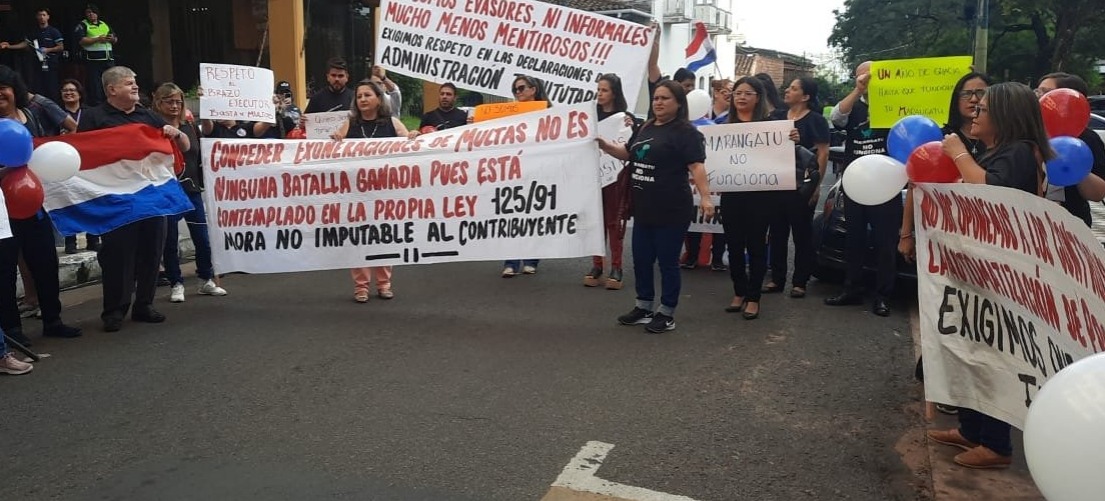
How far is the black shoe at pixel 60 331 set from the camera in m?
6.00

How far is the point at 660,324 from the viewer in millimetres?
6152

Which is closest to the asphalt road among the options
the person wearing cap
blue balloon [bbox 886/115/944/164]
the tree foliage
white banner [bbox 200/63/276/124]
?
blue balloon [bbox 886/115/944/164]

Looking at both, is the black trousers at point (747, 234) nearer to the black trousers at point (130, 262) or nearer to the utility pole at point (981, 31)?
the black trousers at point (130, 262)

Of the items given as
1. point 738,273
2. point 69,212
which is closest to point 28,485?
point 69,212

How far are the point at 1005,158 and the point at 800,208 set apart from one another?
3500 mm

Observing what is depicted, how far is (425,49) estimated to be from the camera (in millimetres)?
8766

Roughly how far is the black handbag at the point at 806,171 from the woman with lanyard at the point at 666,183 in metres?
1.60

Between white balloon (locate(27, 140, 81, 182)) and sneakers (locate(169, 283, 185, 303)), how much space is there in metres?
1.64

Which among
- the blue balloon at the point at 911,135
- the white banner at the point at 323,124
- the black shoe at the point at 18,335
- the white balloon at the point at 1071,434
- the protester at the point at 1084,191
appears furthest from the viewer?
the white banner at the point at 323,124

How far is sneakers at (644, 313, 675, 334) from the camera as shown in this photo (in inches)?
242

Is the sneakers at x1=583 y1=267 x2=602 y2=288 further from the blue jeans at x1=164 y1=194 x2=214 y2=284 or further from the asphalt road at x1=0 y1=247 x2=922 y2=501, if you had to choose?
the blue jeans at x1=164 y1=194 x2=214 y2=284

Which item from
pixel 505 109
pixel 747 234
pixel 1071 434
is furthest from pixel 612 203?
pixel 1071 434

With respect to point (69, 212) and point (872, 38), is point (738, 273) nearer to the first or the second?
point (69, 212)

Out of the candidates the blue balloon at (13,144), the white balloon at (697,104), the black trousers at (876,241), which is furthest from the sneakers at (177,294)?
the black trousers at (876,241)
